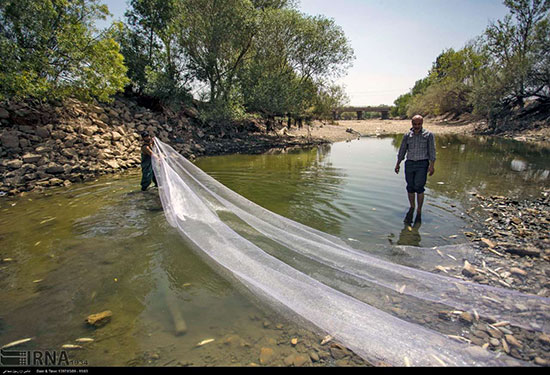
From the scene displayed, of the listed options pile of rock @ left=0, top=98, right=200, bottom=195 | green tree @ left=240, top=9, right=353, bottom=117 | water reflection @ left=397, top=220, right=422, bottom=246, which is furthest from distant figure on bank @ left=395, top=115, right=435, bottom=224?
green tree @ left=240, top=9, right=353, bottom=117

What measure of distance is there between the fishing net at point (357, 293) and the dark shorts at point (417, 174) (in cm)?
171

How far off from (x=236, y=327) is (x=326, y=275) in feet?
3.66

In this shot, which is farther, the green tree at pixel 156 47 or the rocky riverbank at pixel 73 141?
the green tree at pixel 156 47

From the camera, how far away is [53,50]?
35.4 feet

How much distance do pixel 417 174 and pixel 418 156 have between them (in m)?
0.35

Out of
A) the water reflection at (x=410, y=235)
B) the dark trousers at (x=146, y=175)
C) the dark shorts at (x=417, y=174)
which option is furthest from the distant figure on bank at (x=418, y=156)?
the dark trousers at (x=146, y=175)

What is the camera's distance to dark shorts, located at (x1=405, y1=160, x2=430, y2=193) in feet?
17.6

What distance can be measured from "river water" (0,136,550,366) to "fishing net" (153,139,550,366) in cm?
26

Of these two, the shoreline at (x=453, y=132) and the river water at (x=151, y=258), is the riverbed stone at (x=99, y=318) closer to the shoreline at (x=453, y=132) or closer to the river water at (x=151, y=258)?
the river water at (x=151, y=258)

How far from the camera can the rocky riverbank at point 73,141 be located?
345 inches

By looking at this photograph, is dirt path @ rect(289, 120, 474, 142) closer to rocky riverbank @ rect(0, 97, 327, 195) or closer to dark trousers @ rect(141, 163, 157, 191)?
rocky riverbank @ rect(0, 97, 327, 195)

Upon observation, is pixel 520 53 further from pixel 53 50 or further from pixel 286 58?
pixel 53 50
